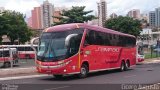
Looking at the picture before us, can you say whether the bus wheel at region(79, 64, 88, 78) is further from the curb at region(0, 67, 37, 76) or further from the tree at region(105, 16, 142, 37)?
the tree at region(105, 16, 142, 37)

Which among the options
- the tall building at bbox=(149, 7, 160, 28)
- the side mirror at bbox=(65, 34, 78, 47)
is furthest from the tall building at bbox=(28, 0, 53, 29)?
the side mirror at bbox=(65, 34, 78, 47)

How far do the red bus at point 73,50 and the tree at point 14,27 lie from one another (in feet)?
169

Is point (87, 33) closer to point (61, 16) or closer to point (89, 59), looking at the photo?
point (89, 59)

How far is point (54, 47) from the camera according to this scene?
22.3 meters

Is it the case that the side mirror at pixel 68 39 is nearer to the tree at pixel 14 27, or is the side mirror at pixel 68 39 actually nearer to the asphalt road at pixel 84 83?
the asphalt road at pixel 84 83

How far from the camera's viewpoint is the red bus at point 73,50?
2212 centimetres

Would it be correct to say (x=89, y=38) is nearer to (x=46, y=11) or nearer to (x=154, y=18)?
(x=46, y=11)

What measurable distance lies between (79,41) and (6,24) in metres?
55.4

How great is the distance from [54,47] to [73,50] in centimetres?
117

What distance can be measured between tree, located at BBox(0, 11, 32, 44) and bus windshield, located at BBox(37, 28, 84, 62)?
54592 mm

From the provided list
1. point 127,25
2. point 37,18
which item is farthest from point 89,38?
point 37,18

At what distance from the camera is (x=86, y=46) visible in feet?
79.5

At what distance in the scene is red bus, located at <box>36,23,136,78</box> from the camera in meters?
22.1

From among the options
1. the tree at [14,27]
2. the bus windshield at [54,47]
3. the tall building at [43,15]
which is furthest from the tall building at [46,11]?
the bus windshield at [54,47]
